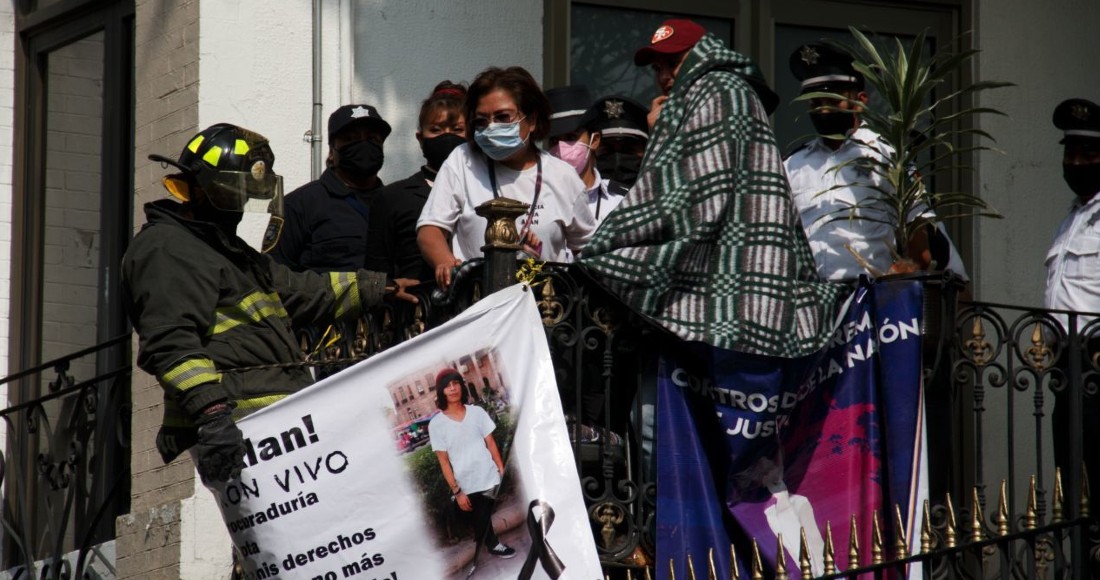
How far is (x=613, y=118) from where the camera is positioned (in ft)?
36.6

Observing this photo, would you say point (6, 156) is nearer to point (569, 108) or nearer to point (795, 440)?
point (569, 108)

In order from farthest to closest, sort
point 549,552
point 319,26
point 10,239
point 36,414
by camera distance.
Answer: point 10,239, point 36,414, point 319,26, point 549,552

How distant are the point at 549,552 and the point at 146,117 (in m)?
4.19

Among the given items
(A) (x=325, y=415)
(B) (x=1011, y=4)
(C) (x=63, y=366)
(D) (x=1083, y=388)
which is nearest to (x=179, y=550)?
(C) (x=63, y=366)

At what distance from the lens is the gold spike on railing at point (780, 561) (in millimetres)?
9211

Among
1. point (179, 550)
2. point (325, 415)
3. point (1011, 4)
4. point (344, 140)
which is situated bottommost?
point (179, 550)

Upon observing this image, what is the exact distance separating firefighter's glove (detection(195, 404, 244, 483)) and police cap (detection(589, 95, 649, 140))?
2.95 meters

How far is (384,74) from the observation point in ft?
38.7

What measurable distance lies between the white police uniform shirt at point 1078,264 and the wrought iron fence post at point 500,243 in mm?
2867

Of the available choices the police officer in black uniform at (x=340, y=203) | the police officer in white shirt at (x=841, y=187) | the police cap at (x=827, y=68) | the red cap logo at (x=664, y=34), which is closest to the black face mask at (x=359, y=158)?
the police officer in black uniform at (x=340, y=203)

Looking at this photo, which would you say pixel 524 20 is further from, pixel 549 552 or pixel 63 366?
pixel 549 552

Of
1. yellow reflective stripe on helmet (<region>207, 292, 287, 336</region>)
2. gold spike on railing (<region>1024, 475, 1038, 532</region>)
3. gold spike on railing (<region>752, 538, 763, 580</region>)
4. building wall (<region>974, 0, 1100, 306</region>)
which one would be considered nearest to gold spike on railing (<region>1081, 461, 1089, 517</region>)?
gold spike on railing (<region>1024, 475, 1038, 532</region>)

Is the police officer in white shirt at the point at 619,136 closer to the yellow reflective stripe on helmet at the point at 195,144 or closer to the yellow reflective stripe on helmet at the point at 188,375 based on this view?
the yellow reflective stripe on helmet at the point at 195,144

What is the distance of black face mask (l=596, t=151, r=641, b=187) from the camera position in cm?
1124
